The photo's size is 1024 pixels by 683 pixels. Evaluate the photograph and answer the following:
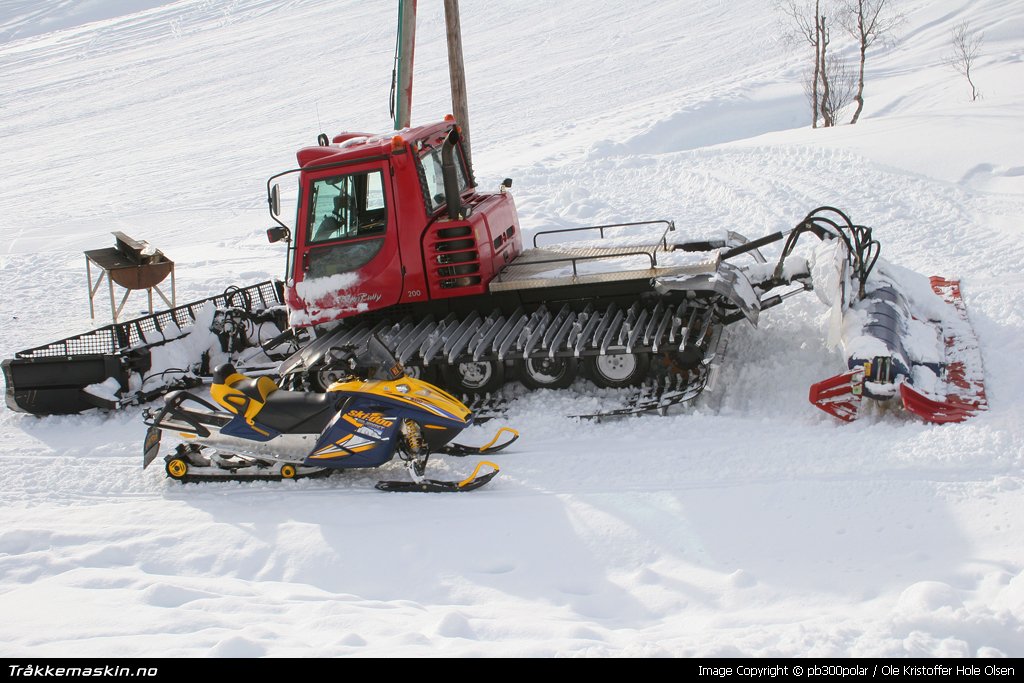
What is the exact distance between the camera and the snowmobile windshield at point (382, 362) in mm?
6594

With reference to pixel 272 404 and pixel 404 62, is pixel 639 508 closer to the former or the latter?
pixel 272 404

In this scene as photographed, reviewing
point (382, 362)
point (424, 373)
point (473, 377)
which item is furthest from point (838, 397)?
point (424, 373)

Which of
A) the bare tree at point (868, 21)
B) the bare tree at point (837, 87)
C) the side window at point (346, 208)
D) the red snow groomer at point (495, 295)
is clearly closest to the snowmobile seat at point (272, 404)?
the red snow groomer at point (495, 295)

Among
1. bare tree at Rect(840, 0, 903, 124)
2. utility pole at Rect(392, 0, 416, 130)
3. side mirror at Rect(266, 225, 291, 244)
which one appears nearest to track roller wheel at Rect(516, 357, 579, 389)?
side mirror at Rect(266, 225, 291, 244)

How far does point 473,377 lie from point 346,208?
184 cm

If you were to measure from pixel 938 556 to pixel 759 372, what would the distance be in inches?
120

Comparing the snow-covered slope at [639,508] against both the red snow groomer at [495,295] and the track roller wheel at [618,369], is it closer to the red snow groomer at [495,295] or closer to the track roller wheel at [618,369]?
the track roller wheel at [618,369]

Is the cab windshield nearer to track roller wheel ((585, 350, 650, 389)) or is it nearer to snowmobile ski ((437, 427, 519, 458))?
snowmobile ski ((437, 427, 519, 458))

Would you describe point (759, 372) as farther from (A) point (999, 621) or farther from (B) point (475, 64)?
(B) point (475, 64)

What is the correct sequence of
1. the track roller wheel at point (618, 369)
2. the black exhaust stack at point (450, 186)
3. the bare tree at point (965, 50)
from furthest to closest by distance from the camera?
the bare tree at point (965, 50) < the black exhaust stack at point (450, 186) < the track roller wheel at point (618, 369)

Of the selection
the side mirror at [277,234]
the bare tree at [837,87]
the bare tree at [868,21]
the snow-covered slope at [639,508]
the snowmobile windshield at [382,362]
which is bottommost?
the snow-covered slope at [639,508]

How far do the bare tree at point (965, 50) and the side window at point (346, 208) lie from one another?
25.9m

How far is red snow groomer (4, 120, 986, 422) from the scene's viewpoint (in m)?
7.36

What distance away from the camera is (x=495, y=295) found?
26.5 feet
